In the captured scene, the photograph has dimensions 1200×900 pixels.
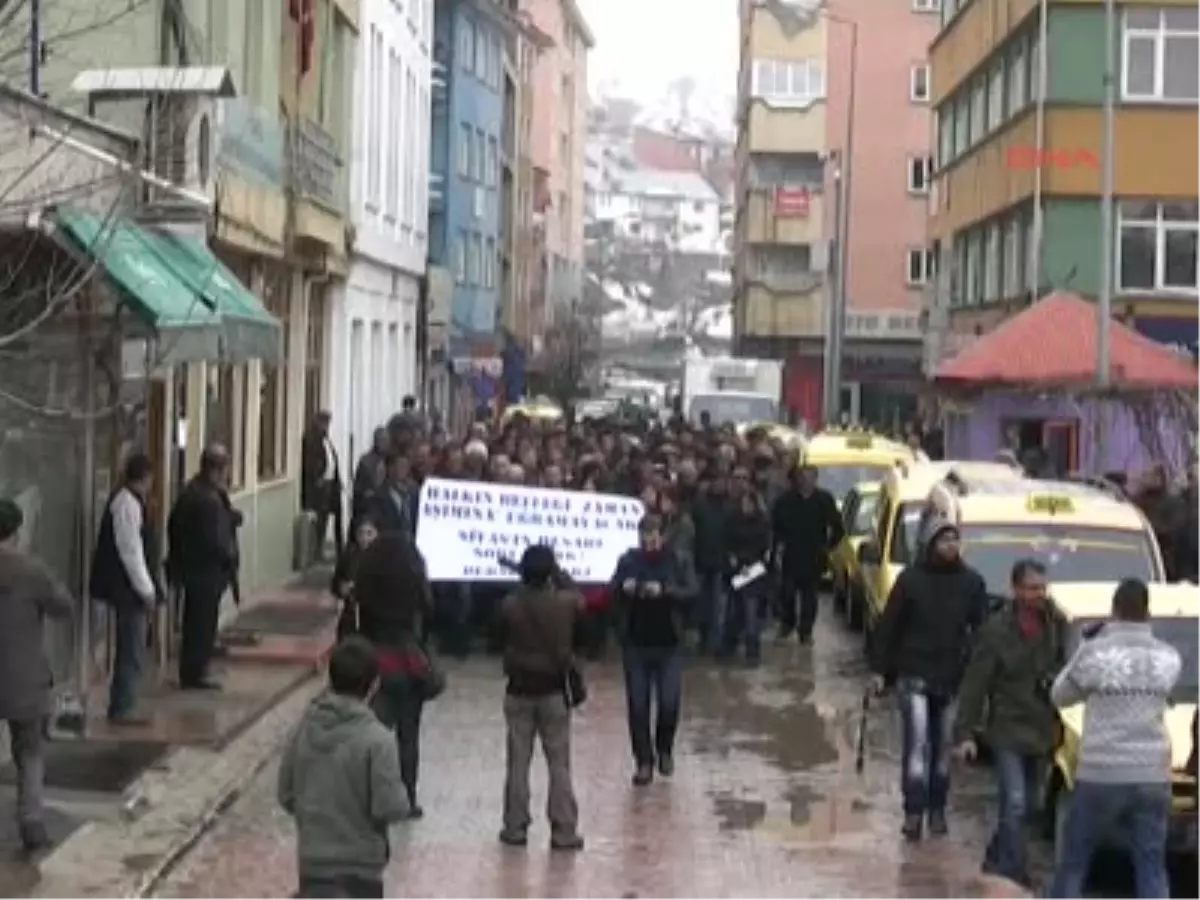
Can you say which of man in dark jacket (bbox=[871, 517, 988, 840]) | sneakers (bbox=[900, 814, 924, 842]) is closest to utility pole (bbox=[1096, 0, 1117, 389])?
man in dark jacket (bbox=[871, 517, 988, 840])

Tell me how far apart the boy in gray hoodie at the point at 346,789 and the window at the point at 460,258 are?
4986 cm

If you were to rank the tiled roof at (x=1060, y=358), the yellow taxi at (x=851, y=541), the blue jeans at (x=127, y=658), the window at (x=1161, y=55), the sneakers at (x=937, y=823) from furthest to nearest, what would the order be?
1. the window at (x=1161, y=55)
2. the tiled roof at (x=1060, y=358)
3. the yellow taxi at (x=851, y=541)
4. the blue jeans at (x=127, y=658)
5. the sneakers at (x=937, y=823)

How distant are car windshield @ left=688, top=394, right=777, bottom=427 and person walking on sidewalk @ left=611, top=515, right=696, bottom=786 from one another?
3926 centimetres

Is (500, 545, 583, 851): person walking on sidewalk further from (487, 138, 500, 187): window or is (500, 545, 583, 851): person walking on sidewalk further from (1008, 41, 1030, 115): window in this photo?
(487, 138, 500, 187): window

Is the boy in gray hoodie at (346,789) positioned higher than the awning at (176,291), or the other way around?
the awning at (176,291)

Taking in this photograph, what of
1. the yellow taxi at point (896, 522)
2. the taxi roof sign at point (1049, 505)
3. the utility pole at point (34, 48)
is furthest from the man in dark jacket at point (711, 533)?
the utility pole at point (34, 48)

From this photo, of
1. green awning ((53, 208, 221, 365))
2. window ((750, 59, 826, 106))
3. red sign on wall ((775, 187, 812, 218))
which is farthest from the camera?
window ((750, 59, 826, 106))

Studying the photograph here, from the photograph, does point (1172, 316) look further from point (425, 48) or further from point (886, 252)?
point (886, 252)

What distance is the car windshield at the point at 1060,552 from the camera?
19906 mm

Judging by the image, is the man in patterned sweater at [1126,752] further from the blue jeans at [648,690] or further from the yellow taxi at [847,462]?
the yellow taxi at [847,462]

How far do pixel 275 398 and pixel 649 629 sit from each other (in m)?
13.6

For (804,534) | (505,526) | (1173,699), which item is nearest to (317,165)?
(804,534)

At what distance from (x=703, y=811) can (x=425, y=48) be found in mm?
31738

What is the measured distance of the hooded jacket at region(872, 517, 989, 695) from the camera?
15.4m
